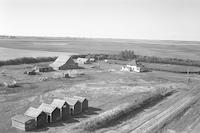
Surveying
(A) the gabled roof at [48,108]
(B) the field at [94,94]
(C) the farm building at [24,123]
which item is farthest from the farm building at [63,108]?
(C) the farm building at [24,123]

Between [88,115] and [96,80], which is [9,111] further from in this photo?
[96,80]

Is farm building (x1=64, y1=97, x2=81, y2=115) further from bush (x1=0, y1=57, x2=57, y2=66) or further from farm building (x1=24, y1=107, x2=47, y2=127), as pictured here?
bush (x1=0, y1=57, x2=57, y2=66)

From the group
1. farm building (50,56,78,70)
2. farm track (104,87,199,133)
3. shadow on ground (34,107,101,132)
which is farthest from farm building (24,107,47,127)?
farm building (50,56,78,70)

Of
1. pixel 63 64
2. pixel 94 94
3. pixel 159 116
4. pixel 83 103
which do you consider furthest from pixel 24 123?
pixel 63 64

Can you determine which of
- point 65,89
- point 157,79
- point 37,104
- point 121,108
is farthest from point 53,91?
point 157,79

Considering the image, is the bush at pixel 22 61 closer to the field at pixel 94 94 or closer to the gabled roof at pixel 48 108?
the field at pixel 94 94
